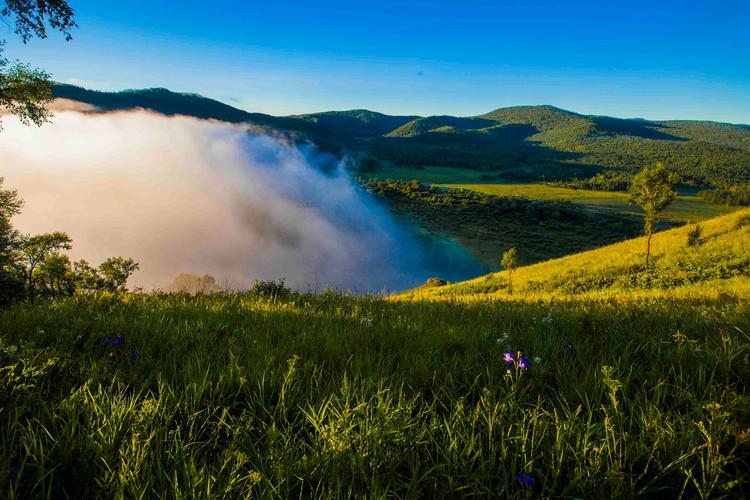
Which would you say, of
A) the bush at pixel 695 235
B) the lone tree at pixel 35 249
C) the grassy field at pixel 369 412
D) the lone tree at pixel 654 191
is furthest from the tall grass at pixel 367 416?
the lone tree at pixel 35 249

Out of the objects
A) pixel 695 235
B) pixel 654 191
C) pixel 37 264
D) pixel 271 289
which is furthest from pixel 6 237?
pixel 695 235

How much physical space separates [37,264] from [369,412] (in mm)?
79681

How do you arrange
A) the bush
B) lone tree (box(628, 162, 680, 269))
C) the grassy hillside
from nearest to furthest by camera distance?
the grassy hillside → the bush → lone tree (box(628, 162, 680, 269))

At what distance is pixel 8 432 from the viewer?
1.74 metres

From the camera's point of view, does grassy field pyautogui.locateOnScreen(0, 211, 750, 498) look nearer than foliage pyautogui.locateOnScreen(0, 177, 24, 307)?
Yes

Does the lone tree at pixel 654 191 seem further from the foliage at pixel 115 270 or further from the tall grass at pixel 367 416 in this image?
the foliage at pixel 115 270

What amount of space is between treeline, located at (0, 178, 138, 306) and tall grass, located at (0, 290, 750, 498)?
1802 inches

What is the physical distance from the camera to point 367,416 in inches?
75.7

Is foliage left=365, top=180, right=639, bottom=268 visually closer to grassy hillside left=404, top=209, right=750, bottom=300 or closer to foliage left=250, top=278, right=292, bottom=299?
grassy hillside left=404, top=209, right=750, bottom=300

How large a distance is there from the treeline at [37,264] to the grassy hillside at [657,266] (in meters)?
46.9

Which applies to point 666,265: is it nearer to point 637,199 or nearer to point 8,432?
point 637,199

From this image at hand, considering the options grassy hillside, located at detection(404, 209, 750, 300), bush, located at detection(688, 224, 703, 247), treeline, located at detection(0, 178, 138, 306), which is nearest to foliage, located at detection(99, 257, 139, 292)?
treeline, located at detection(0, 178, 138, 306)

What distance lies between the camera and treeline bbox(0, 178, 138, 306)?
41812mm

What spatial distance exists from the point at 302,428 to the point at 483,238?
17882cm
